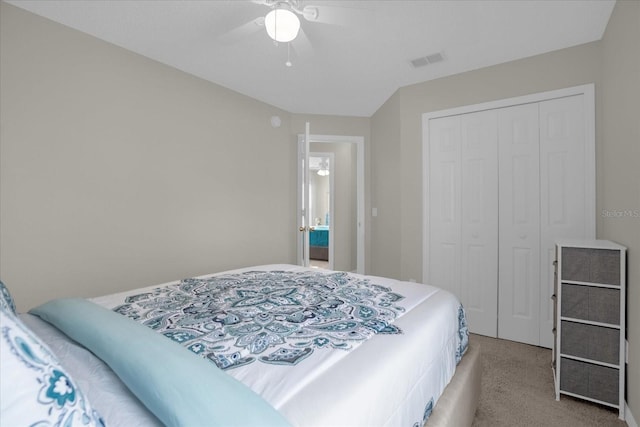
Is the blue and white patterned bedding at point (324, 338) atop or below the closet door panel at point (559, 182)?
below

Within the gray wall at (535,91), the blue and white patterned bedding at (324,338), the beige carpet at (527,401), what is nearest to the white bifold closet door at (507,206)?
the gray wall at (535,91)

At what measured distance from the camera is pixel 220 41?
2.47 m

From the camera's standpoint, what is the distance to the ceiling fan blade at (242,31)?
6.91ft

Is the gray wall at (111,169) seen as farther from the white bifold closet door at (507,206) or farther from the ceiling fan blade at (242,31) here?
the white bifold closet door at (507,206)

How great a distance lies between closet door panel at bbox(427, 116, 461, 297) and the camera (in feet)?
10.2

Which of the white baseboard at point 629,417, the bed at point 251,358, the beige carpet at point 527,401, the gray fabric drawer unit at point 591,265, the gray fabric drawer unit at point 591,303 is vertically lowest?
the beige carpet at point 527,401

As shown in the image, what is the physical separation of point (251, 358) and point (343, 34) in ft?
7.62

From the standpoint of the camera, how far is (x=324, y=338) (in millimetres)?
1074

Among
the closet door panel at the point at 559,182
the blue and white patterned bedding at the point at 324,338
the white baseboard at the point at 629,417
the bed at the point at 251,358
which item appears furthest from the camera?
the closet door panel at the point at 559,182

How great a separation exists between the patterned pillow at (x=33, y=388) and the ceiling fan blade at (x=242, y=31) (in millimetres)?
2142

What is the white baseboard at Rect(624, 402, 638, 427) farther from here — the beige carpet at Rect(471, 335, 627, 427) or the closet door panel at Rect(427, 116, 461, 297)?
the closet door panel at Rect(427, 116, 461, 297)

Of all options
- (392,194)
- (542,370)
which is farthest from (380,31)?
(542,370)

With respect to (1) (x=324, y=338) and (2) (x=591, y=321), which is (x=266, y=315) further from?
(2) (x=591, y=321)

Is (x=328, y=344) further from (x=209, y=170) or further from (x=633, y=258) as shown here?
Answer: (x=209, y=170)
